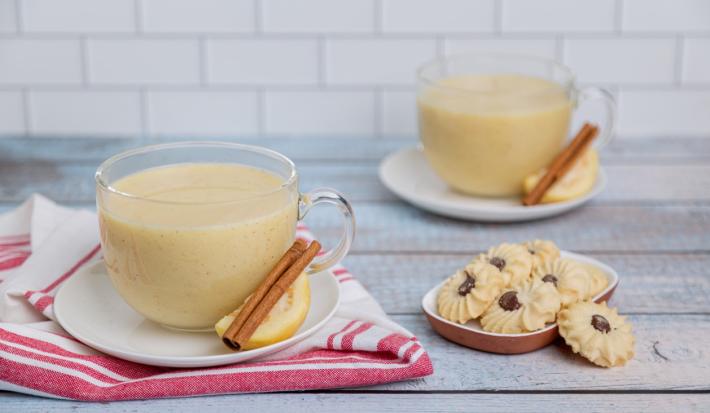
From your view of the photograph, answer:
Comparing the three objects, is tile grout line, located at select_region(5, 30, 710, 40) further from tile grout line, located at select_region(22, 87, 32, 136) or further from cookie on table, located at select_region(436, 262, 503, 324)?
cookie on table, located at select_region(436, 262, 503, 324)

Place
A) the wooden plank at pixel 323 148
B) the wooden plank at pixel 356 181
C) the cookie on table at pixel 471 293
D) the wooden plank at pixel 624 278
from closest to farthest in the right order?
the cookie on table at pixel 471 293 < the wooden plank at pixel 624 278 < the wooden plank at pixel 356 181 < the wooden plank at pixel 323 148

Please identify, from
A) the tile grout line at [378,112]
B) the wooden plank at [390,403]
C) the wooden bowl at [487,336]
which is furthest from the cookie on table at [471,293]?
the tile grout line at [378,112]

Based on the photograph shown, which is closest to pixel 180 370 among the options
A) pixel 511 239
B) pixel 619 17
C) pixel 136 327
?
pixel 136 327

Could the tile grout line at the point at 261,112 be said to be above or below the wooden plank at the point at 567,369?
above

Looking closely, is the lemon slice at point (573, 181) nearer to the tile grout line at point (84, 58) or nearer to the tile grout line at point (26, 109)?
the tile grout line at point (84, 58)

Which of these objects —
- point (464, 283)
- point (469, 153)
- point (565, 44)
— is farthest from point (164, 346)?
point (565, 44)

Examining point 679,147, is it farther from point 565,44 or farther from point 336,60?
point 336,60

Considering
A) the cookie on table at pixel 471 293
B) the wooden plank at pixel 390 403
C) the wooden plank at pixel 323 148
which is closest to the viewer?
the wooden plank at pixel 390 403
